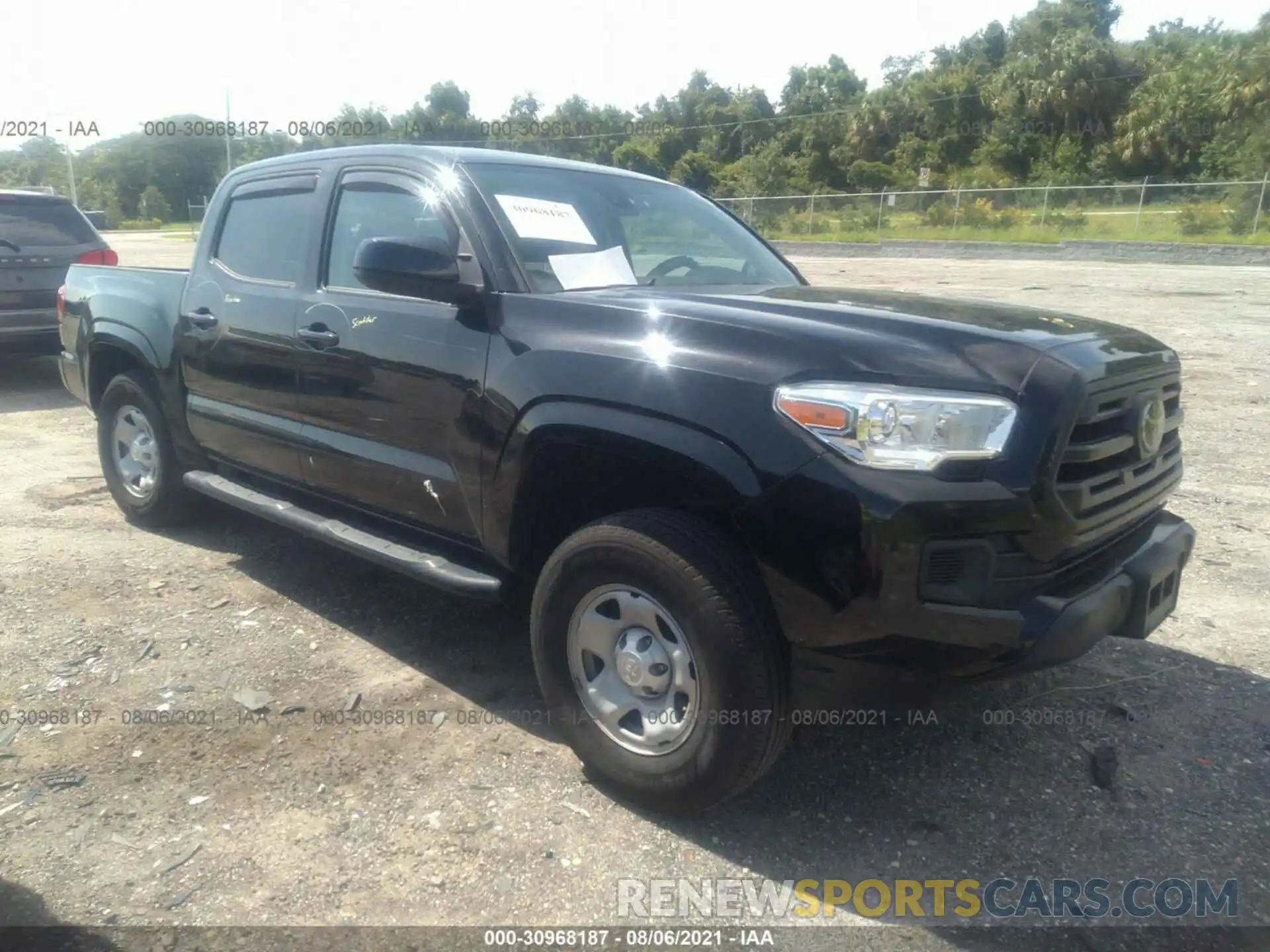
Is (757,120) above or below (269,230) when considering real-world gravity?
above

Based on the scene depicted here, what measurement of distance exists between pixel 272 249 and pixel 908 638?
3259 millimetres

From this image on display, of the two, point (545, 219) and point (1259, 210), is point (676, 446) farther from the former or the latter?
point (1259, 210)

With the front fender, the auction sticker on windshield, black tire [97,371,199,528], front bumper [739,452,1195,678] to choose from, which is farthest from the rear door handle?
front bumper [739,452,1195,678]

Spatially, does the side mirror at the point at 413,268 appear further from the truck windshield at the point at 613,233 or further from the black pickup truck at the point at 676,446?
the truck windshield at the point at 613,233

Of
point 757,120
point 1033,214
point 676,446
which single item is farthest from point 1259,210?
point 757,120

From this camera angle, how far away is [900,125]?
164ft

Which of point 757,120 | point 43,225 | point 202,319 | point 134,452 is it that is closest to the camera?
point 202,319

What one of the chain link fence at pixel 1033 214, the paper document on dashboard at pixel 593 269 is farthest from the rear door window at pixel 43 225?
the chain link fence at pixel 1033 214

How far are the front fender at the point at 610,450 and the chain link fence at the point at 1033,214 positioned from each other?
23.8m

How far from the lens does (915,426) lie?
236 centimetres

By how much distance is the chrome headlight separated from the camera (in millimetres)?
2340

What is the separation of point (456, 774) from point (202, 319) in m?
2.64

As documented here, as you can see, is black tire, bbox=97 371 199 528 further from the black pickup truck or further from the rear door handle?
the black pickup truck

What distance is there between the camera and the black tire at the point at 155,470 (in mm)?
5051
